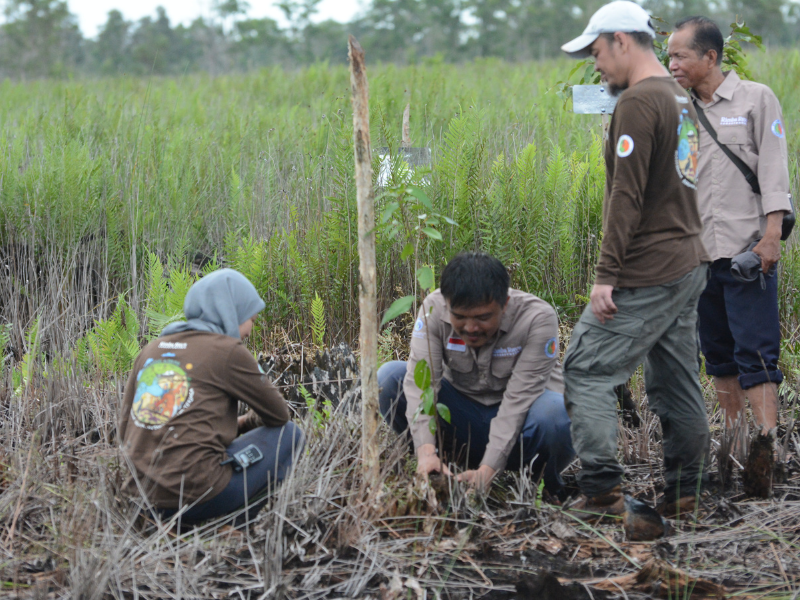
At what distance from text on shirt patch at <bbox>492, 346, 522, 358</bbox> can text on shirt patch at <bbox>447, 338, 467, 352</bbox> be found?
12cm

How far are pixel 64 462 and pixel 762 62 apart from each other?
36.6 ft

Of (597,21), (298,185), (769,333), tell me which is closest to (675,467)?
(769,333)

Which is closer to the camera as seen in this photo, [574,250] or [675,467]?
[675,467]

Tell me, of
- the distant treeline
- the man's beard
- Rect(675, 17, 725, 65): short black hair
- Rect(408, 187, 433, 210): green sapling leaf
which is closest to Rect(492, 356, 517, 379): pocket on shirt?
Rect(408, 187, 433, 210): green sapling leaf

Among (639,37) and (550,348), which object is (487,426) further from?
(639,37)

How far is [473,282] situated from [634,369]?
64 cm

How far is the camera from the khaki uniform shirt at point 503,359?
9.50ft

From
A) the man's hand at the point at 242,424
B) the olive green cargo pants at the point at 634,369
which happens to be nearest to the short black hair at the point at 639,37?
the olive green cargo pants at the point at 634,369

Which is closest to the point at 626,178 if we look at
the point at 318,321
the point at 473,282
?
the point at 473,282

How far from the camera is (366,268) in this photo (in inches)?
101

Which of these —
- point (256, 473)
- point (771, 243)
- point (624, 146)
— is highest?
point (624, 146)

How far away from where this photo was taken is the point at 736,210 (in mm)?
3207

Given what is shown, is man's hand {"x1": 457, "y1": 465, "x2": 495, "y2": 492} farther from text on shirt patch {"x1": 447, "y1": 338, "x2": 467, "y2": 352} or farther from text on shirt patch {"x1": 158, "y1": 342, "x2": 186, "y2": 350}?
text on shirt patch {"x1": 158, "y1": 342, "x2": 186, "y2": 350}

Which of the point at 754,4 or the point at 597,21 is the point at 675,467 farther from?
the point at 754,4
